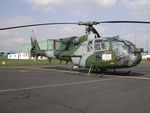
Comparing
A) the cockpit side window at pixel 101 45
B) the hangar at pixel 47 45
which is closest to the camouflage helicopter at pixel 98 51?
the cockpit side window at pixel 101 45

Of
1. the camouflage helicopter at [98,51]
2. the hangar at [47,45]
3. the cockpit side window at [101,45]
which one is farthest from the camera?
the hangar at [47,45]

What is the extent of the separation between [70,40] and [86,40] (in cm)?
195

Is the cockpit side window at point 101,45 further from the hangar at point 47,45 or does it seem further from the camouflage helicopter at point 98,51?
the hangar at point 47,45

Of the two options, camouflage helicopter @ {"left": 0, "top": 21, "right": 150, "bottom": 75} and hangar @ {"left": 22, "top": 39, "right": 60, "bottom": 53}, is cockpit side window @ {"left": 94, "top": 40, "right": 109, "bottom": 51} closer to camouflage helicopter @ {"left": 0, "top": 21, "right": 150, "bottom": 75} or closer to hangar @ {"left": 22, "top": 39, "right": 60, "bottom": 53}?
camouflage helicopter @ {"left": 0, "top": 21, "right": 150, "bottom": 75}

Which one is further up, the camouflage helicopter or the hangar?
the hangar

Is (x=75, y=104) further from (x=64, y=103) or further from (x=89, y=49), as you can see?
(x=89, y=49)

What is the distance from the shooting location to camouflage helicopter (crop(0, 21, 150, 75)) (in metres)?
10.8

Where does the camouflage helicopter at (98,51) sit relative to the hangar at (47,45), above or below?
below

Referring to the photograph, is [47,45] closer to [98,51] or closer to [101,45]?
[98,51]

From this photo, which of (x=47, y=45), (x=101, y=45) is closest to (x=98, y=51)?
(x=101, y=45)

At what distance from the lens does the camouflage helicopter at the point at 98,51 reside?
10789 millimetres

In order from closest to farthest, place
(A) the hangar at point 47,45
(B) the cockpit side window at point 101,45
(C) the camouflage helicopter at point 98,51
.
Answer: (C) the camouflage helicopter at point 98,51
(B) the cockpit side window at point 101,45
(A) the hangar at point 47,45

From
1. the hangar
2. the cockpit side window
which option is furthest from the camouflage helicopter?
the hangar

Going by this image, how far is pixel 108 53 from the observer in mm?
11180
